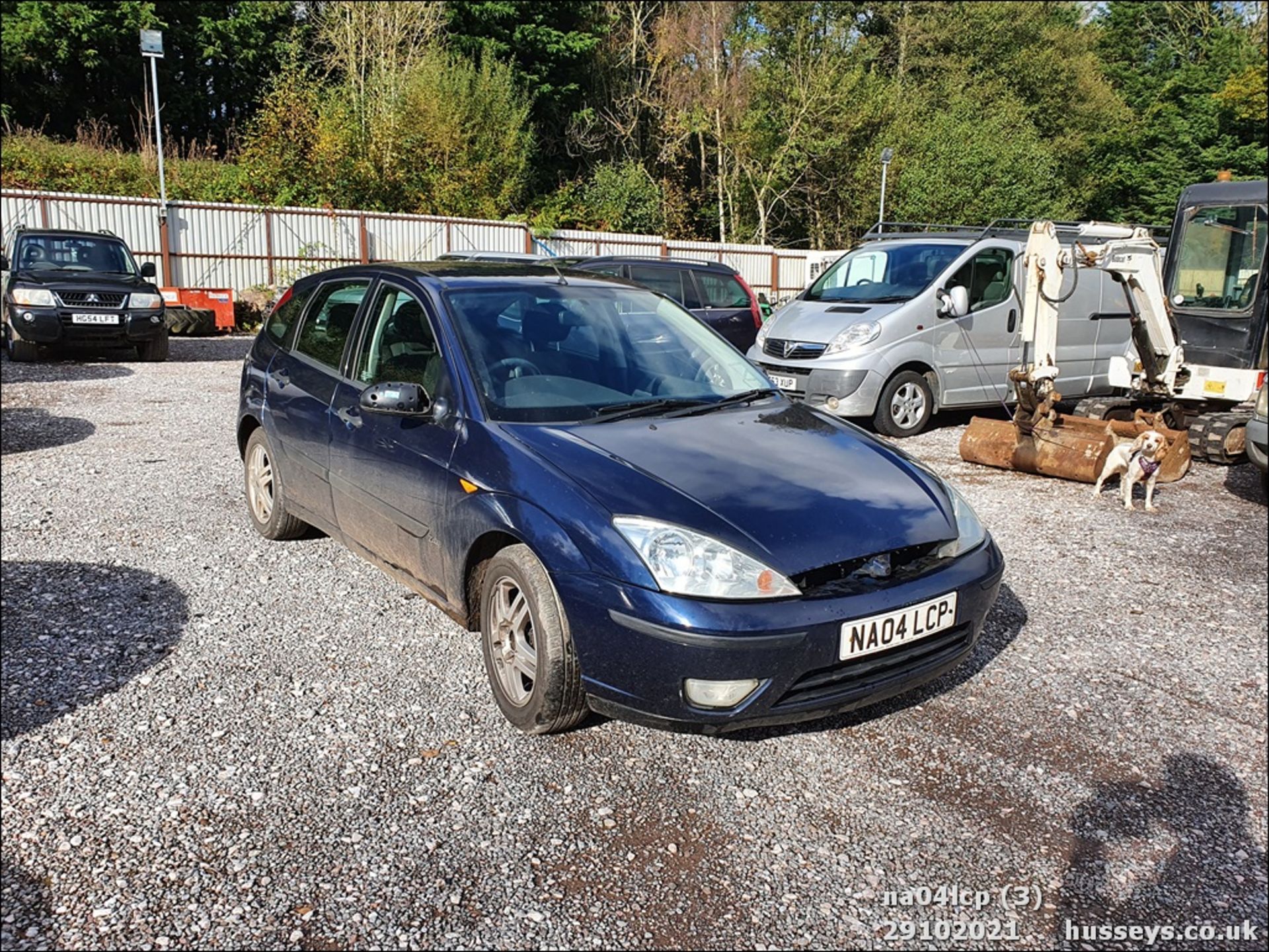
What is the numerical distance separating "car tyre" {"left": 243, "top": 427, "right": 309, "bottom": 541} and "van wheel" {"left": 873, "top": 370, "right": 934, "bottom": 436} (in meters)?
5.83

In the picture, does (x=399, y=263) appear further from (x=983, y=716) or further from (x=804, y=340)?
(x=804, y=340)

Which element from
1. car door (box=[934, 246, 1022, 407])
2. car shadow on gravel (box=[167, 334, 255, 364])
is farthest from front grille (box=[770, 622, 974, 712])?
car shadow on gravel (box=[167, 334, 255, 364])

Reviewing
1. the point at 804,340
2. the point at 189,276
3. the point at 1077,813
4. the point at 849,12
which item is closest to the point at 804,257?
the point at 849,12

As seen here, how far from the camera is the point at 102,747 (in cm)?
322

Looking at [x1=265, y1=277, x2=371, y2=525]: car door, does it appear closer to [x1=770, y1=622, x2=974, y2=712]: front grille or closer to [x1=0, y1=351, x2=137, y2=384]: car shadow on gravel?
[x1=770, y1=622, x2=974, y2=712]: front grille

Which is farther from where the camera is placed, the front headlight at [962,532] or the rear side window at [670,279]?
the rear side window at [670,279]

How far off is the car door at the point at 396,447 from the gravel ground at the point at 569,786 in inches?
18.4

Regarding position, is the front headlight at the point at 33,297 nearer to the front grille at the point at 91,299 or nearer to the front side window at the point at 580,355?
the front grille at the point at 91,299

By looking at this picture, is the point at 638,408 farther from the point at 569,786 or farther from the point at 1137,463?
the point at 1137,463

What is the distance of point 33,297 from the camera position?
41.5ft

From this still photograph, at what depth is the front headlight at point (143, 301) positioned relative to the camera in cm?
1341

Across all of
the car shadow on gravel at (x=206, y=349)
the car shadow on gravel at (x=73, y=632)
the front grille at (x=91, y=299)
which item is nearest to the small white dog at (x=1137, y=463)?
the car shadow on gravel at (x=73, y=632)

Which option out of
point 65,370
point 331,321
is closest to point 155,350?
point 65,370

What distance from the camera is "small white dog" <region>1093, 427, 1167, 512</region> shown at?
621cm
